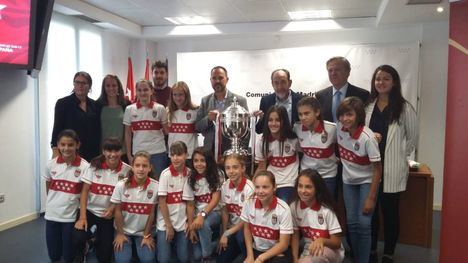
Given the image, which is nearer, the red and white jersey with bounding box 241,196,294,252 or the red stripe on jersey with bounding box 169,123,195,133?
the red and white jersey with bounding box 241,196,294,252

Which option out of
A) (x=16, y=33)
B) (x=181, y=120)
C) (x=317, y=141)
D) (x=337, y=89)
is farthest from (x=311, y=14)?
(x=16, y=33)

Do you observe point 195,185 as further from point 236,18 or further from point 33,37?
point 236,18

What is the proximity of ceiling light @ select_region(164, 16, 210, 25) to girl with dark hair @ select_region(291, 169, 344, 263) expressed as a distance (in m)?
4.06

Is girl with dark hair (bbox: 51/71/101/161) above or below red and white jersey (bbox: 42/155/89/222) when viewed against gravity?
above

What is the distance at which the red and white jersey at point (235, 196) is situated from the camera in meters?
2.84

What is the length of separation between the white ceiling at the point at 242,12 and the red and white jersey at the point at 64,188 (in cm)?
226

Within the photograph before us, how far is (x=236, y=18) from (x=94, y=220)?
3855mm

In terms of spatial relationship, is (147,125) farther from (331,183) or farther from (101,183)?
(331,183)

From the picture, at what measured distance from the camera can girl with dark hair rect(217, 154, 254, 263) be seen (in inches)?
110

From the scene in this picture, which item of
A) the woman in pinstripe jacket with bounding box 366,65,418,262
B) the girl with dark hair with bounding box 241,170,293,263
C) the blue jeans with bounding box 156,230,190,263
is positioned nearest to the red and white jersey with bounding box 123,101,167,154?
the blue jeans with bounding box 156,230,190,263

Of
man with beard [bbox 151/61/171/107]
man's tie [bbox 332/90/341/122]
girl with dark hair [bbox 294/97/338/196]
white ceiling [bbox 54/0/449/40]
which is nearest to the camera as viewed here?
girl with dark hair [bbox 294/97/338/196]

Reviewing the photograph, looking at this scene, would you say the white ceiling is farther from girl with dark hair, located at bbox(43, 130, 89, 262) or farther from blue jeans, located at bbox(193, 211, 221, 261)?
blue jeans, located at bbox(193, 211, 221, 261)

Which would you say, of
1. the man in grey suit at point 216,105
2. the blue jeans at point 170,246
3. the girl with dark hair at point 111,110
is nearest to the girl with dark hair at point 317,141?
the man in grey suit at point 216,105

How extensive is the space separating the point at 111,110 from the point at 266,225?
194 cm
